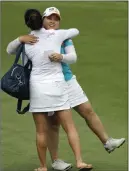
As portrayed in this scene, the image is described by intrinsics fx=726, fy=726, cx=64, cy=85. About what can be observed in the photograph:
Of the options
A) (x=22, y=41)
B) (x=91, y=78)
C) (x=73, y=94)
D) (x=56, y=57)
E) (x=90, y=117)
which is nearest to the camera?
(x=56, y=57)

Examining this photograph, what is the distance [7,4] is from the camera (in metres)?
13.5

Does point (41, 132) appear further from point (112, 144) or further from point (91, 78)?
point (91, 78)

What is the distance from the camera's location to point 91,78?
1016cm

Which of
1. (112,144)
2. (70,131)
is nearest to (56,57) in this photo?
(70,131)

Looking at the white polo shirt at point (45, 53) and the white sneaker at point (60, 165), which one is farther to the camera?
the white sneaker at point (60, 165)

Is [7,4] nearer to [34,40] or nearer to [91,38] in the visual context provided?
[91,38]

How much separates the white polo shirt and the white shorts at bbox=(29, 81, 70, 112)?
55mm

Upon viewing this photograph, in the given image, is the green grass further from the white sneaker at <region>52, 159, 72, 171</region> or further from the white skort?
the white skort

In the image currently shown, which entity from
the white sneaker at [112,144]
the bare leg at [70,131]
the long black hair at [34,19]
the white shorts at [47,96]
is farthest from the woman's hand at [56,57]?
the white sneaker at [112,144]

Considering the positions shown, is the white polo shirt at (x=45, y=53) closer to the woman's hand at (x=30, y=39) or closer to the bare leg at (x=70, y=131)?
the woman's hand at (x=30, y=39)

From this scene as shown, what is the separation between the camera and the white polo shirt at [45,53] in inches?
256

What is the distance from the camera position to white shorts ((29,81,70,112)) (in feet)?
21.3

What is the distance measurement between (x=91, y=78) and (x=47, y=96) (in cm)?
372

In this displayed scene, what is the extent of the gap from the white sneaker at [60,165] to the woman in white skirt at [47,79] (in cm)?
40
